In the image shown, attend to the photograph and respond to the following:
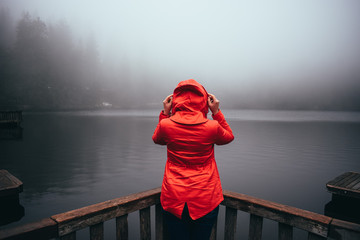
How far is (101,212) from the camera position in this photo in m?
2.46

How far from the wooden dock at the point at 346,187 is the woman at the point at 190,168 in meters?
10.9

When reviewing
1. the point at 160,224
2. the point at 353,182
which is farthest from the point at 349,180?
the point at 160,224

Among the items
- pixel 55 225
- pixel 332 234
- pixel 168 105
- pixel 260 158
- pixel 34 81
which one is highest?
pixel 34 81

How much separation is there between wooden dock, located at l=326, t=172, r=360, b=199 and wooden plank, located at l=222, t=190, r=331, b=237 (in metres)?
10.3

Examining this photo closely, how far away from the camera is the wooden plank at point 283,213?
233 cm

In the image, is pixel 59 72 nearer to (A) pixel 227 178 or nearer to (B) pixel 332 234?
(A) pixel 227 178

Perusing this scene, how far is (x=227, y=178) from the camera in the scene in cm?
2073

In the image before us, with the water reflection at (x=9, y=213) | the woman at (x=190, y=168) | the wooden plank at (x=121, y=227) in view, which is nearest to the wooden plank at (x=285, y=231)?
the woman at (x=190, y=168)

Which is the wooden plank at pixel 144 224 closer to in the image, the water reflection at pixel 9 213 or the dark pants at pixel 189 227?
the dark pants at pixel 189 227

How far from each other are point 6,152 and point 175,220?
3533 centimetres

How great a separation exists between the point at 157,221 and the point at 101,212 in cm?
93

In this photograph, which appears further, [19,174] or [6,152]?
[6,152]

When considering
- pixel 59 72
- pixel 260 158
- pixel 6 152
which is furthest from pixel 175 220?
pixel 59 72

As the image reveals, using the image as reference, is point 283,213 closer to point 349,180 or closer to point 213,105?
point 213,105
